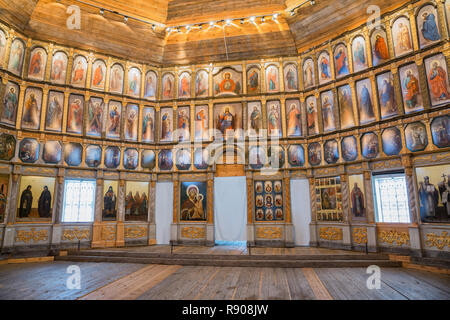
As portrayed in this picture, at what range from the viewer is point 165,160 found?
15906mm

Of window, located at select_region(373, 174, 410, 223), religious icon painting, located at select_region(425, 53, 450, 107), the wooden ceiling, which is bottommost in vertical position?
window, located at select_region(373, 174, 410, 223)

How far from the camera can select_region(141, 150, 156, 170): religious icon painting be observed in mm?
15656

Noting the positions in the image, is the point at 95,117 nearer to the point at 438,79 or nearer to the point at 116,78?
the point at 116,78

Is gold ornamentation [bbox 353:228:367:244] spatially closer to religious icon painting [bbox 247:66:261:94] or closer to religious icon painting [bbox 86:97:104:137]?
religious icon painting [bbox 247:66:261:94]

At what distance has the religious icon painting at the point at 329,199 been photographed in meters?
13.2

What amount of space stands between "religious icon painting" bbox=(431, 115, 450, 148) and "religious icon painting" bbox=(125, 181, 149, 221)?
13764 millimetres

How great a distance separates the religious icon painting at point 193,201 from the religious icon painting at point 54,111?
7201 millimetres

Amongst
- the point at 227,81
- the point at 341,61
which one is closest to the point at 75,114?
the point at 227,81

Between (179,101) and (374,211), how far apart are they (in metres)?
11.9

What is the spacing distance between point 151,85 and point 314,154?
413 inches

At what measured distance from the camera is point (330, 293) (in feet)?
22.4

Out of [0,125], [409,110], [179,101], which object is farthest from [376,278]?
[0,125]

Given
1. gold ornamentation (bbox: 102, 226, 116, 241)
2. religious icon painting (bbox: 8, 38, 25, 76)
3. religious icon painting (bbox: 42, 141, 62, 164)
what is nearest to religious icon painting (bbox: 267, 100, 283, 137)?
gold ornamentation (bbox: 102, 226, 116, 241)

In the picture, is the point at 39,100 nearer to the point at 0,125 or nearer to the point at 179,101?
the point at 0,125
